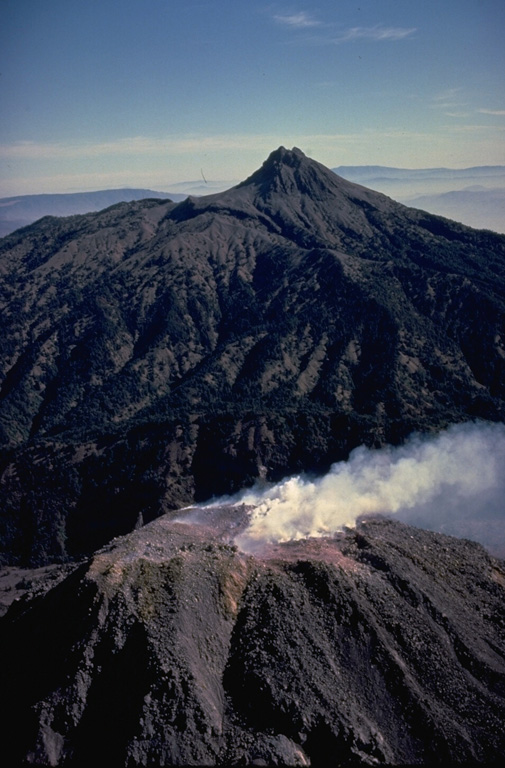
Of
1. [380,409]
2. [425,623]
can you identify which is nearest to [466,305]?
[380,409]

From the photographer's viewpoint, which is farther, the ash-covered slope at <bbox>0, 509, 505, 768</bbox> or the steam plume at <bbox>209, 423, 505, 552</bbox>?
the steam plume at <bbox>209, 423, 505, 552</bbox>

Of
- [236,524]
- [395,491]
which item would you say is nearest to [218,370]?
[395,491]

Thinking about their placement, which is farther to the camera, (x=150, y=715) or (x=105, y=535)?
(x=105, y=535)

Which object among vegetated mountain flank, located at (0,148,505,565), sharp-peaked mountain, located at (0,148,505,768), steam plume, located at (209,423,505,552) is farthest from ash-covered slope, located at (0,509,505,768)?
vegetated mountain flank, located at (0,148,505,565)

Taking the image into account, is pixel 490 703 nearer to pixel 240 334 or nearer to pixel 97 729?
pixel 97 729

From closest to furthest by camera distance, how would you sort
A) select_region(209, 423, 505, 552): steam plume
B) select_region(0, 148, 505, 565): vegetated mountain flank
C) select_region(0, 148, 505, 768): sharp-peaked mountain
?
select_region(0, 148, 505, 768): sharp-peaked mountain → select_region(209, 423, 505, 552): steam plume → select_region(0, 148, 505, 565): vegetated mountain flank

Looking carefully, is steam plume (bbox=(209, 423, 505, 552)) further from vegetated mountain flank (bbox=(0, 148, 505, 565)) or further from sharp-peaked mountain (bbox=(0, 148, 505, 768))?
vegetated mountain flank (bbox=(0, 148, 505, 565))
